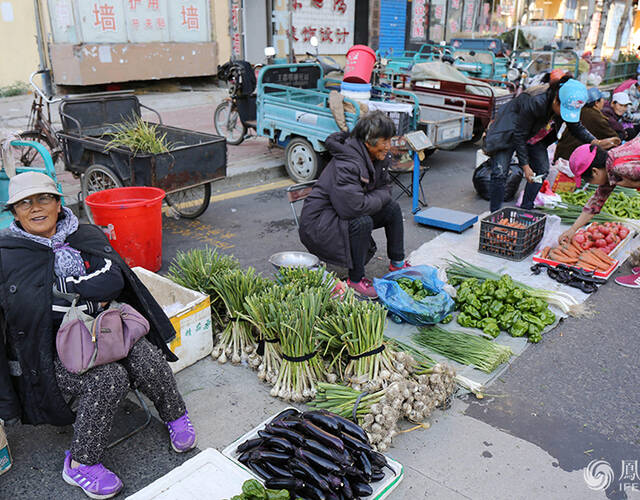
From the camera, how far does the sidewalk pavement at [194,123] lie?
7.96m

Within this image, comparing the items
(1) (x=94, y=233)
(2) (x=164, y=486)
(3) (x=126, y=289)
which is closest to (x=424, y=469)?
(2) (x=164, y=486)

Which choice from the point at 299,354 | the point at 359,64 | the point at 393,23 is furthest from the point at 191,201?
the point at 393,23

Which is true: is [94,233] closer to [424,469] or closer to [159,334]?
[159,334]

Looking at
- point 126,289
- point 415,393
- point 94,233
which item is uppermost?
point 94,233

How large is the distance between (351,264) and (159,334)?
2.00 m

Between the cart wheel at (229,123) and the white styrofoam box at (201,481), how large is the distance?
7.62 m

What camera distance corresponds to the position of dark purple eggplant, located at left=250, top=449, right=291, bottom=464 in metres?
2.49

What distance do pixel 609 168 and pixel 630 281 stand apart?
3.55ft

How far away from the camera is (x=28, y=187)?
2.59 meters

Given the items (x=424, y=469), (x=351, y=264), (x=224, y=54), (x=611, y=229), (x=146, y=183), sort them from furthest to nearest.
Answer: (x=224, y=54), (x=611, y=229), (x=146, y=183), (x=351, y=264), (x=424, y=469)

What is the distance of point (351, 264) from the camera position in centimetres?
462

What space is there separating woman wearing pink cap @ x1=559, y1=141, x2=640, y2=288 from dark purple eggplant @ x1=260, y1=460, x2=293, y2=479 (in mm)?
3755

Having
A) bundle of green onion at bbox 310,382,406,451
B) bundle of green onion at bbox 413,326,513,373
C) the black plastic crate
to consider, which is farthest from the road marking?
bundle of green onion at bbox 310,382,406,451

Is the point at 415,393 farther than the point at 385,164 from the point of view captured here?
No
